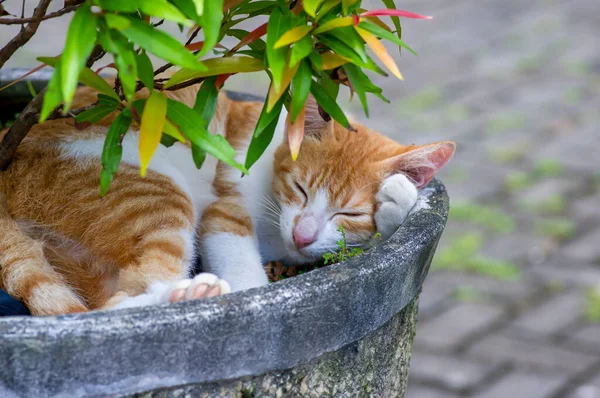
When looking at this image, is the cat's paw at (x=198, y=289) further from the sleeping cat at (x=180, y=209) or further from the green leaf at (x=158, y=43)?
the green leaf at (x=158, y=43)

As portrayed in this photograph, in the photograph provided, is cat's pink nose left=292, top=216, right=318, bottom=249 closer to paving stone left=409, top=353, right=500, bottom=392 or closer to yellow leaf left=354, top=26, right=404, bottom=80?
yellow leaf left=354, top=26, right=404, bottom=80

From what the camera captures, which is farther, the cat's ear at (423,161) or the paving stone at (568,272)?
the paving stone at (568,272)

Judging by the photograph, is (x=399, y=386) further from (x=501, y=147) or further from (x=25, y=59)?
(x=25, y=59)

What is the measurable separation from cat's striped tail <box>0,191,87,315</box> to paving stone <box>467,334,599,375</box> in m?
1.92

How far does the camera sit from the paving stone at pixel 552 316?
10.4 ft

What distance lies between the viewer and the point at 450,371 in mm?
2963

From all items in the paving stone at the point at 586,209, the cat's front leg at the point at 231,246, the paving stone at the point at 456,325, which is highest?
the cat's front leg at the point at 231,246

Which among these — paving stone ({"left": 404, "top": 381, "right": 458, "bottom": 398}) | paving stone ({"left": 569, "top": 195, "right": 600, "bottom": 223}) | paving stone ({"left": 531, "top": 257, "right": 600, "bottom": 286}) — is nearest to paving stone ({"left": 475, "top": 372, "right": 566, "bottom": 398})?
paving stone ({"left": 404, "top": 381, "right": 458, "bottom": 398})

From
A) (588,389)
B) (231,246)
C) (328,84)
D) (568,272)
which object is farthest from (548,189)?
(328,84)

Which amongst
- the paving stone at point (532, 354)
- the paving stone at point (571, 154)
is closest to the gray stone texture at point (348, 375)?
Answer: the paving stone at point (532, 354)

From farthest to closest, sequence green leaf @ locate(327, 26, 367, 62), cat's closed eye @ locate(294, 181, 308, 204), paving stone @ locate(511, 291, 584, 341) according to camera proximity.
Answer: paving stone @ locate(511, 291, 584, 341) → cat's closed eye @ locate(294, 181, 308, 204) → green leaf @ locate(327, 26, 367, 62)

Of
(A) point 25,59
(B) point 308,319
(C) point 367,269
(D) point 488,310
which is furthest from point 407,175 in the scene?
(A) point 25,59

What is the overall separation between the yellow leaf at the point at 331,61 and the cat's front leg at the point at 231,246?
0.68 m

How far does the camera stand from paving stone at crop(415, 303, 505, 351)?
3110 millimetres
